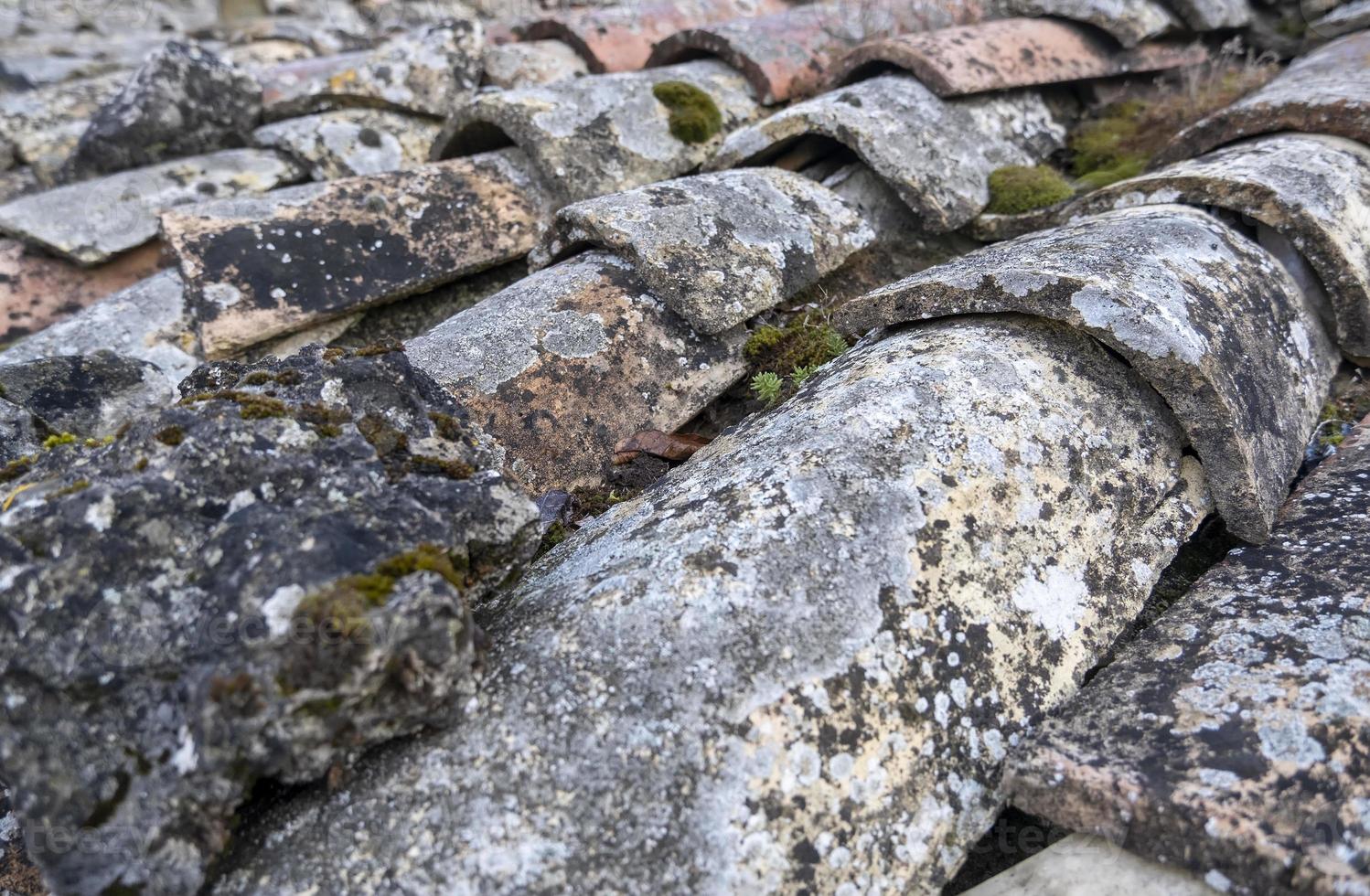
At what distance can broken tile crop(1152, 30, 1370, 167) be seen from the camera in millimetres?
3469

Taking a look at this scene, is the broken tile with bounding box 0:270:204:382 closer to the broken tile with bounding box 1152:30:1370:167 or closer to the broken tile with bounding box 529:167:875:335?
the broken tile with bounding box 529:167:875:335

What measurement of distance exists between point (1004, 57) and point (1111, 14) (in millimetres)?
1097

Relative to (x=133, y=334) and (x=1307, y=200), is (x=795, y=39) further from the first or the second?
(x=133, y=334)

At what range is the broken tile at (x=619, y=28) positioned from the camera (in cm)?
538

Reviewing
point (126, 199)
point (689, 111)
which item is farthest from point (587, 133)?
point (126, 199)

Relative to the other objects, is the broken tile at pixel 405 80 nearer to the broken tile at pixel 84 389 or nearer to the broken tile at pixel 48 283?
the broken tile at pixel 48 283

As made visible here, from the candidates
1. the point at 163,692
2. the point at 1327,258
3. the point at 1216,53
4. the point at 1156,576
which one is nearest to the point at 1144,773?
the point at 1156,576

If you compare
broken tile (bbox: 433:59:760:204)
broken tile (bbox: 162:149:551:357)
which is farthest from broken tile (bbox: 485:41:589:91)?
broken tile (bbox: 162:149:551:357)

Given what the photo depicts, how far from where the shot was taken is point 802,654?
1.72 m

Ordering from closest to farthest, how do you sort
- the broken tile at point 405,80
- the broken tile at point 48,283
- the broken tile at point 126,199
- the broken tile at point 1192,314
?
the broken tile at point 1192,314, the broken tile at point 48,283, the broken tile at point 126,199, the broken tile at point 405,80

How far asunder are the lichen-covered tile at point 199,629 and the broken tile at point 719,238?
56.6 inches

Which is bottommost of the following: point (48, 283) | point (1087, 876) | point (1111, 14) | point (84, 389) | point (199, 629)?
point (48, 283)

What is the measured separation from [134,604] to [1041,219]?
3395 millimetres

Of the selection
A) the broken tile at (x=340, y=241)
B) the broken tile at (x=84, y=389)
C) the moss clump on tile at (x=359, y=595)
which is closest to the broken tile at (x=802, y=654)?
the moss clump on tile at (x=359, y=595)
